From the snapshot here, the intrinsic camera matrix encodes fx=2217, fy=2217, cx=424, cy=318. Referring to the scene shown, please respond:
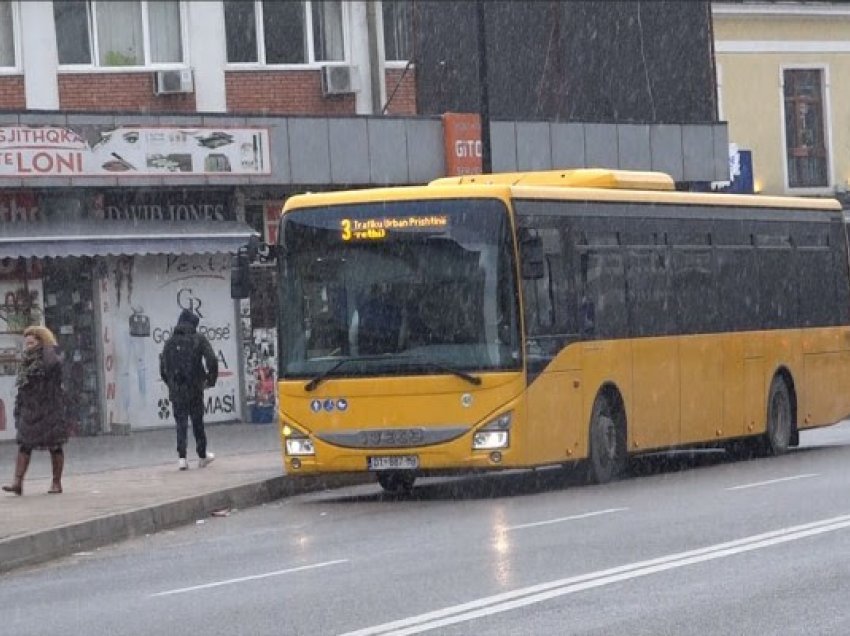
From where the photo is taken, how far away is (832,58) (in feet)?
155

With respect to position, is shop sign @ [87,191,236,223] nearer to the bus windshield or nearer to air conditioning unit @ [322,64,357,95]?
air conditioning unit @ [322,64,357,95]

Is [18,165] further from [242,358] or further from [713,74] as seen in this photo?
[713,74]

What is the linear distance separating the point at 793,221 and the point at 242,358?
10.2 metres

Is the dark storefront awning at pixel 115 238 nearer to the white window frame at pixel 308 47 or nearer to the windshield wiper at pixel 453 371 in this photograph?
the white window frame at pixel 308 47

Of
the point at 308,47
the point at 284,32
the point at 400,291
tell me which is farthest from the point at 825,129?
the point at 400,291

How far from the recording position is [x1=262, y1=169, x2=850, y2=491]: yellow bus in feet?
65.1

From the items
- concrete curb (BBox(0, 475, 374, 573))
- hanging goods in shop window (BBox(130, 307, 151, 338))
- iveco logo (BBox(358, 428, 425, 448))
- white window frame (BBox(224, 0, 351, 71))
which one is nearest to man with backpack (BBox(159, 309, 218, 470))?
concrete curb (BBox(0, 475, 374, 573))

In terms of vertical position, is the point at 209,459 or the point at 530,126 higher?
the point at 530,126

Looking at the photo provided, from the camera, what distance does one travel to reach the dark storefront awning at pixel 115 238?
29906 mm

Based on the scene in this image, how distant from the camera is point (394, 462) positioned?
65.5 ft

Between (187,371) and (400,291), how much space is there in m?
4.98

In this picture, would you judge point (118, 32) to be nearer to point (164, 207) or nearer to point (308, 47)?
point (164, 207)

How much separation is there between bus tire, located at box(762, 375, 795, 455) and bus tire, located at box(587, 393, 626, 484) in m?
3.74

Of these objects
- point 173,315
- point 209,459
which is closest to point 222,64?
point 173,315
